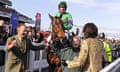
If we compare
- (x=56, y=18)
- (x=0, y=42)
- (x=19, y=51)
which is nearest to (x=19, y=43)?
(x=19, y=51)

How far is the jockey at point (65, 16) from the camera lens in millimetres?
9945

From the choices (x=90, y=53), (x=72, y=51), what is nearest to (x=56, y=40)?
(x=72, y=51)

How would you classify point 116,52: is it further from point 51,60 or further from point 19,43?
point 19,43

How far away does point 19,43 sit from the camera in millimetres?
8430

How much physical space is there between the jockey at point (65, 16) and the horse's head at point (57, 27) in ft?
0.79

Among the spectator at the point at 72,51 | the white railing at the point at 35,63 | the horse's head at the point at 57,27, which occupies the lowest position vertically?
the white railing at the point at 35,63

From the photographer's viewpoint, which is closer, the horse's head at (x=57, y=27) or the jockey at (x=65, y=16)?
the horse's head at (x=57, y=27)

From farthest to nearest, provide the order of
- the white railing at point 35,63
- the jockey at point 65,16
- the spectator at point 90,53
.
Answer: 1. the white railing at point 35,63
2. the jockey at point 65,16
3. the spectator at point 90,53

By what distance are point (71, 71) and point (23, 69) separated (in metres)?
1.16

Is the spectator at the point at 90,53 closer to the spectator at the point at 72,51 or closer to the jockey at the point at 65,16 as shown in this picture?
the spectator at the point at 72,51

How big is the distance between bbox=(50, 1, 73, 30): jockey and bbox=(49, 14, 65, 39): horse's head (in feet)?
0.79

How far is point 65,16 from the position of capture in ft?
32.7

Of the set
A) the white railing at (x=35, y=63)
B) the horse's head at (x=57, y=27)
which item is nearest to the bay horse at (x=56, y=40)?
the horse's head at (x=57, y=27)

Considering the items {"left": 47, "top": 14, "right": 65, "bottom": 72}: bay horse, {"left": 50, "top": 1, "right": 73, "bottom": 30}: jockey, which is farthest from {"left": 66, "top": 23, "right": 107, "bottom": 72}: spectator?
{"left": 50, "top": 1, "right": 73, "bottom": 30}: jockey
